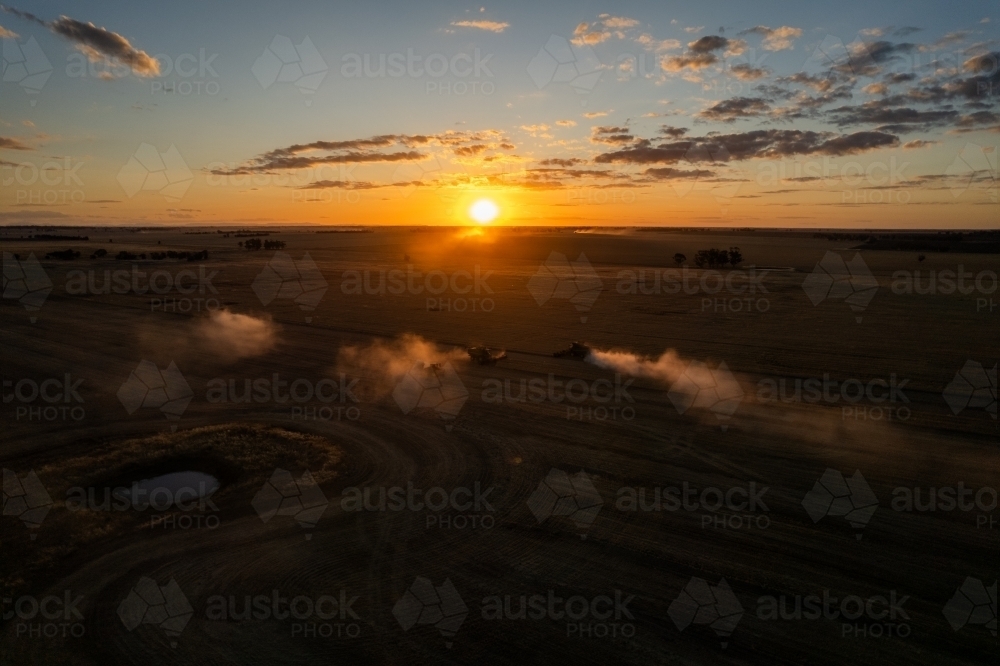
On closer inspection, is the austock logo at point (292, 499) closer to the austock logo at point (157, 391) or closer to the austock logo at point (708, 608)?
the austock logo at point (157, 391)

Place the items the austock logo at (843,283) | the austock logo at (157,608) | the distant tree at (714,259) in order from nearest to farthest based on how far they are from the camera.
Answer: the austock logo at (157,608) < the austock logo at (843,283) < the distant tree at (714,259)

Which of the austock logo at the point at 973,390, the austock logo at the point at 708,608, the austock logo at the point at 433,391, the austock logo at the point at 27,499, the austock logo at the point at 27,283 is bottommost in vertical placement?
the austock logo at the point at 973,390

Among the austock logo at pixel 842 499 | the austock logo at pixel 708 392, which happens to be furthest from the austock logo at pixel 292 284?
the austock logo at pixel 842 499

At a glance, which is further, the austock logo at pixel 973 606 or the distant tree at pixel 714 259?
the distant tree at pixel 714 259

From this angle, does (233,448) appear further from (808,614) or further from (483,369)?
(808,614)

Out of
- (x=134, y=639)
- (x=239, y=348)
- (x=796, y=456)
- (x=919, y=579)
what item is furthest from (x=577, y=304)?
(x=134, y=639)

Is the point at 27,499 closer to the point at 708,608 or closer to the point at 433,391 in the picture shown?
the point at 433,391

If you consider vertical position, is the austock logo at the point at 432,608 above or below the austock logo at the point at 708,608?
above

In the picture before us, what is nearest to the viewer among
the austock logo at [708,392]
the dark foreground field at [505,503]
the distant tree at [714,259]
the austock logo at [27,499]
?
the dark foreground field at [505,503]
